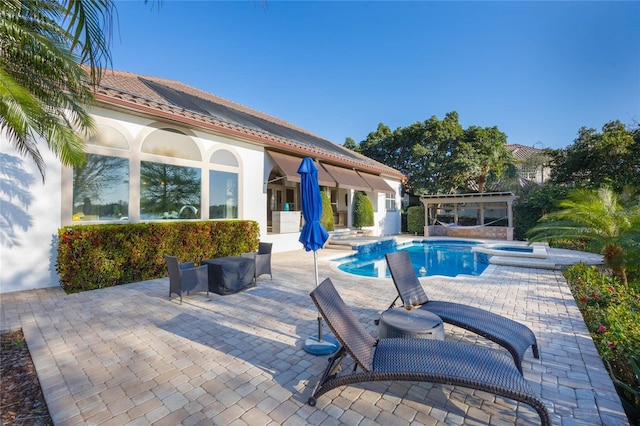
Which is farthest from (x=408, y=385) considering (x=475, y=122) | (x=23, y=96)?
(x=475, y=122)

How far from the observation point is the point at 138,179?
11.9m

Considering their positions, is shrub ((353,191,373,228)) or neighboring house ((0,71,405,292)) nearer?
neighboring house ((0,71,405,292))

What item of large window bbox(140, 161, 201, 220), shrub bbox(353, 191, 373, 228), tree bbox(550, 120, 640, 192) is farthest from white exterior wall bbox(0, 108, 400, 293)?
tree bbox(550, 120, 640, 192)

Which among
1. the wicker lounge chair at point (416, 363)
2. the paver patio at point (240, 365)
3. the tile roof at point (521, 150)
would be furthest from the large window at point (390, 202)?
the tile roof at point (521, 150)

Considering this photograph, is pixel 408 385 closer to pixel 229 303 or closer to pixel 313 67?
pixel 229 303

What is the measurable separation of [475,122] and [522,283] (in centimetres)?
2731

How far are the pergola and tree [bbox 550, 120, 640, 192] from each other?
545cm

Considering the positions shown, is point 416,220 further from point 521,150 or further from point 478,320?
point 521,150

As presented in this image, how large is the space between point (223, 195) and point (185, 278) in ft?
25.5

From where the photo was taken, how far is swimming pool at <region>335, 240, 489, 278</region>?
1567cm

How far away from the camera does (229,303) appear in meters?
8.09

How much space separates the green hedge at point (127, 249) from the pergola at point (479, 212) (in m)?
21.6

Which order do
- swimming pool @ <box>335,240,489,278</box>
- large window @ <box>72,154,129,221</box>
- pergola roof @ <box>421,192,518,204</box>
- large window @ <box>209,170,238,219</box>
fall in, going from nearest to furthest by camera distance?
large window @ <box>72,154,129,221</box> < large window @ <box>209,170,238,219</box> < swimming pool @ <box>335,240,489,278</box> < pergola roof @ <box>421,192,518,204</box>

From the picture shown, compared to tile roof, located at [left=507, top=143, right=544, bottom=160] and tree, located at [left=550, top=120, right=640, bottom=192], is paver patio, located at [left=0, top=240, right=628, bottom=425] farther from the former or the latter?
tile roof, located at [left=507, top=143, right=544, bottom=160]
